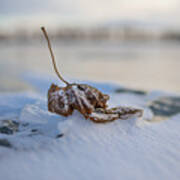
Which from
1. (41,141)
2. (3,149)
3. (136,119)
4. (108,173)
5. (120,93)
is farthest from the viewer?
(120,93)

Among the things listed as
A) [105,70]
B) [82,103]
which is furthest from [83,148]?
[105,70]

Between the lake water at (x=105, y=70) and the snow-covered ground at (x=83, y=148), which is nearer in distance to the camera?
the snow-covered ground at (x=83, y=148)

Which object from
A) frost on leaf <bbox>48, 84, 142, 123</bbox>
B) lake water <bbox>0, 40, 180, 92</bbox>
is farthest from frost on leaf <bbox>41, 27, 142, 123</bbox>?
lake water <bbox>0, 40, 180, 92</bbox>

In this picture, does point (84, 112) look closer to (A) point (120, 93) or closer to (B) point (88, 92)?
(B) point (88, 92)

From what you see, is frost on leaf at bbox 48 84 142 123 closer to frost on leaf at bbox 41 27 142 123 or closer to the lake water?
frost on leaf at bbox 41 27 142 123

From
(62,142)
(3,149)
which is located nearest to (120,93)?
(62,142)

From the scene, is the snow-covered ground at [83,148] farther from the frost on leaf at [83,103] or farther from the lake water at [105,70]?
the lake water at [105,70]

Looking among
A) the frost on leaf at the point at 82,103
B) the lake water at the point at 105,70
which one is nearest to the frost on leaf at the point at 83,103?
the frost on leaf at the point at 82,103
